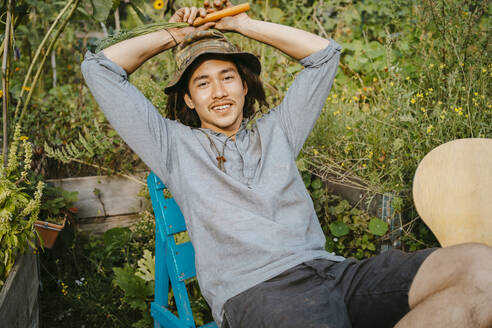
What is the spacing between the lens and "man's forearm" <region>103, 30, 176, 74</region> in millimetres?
1984

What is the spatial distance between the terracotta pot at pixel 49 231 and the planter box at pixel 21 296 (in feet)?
1.29

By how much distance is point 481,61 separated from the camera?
8.72 ft

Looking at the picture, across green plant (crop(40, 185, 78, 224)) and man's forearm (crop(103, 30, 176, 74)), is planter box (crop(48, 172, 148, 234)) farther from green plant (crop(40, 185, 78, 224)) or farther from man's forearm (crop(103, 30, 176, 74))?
man's forearm (crop(103, 30, 176, 74))

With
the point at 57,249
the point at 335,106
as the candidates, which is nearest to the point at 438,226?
the point at 335,106

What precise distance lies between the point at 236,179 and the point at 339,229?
3.17 ft

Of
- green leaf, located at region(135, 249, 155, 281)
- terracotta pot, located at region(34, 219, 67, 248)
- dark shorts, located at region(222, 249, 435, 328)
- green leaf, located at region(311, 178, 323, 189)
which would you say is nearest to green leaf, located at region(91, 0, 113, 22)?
terracotta pot, located at region(34, 219, 67, 248)

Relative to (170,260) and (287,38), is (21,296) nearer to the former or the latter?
(170,260)

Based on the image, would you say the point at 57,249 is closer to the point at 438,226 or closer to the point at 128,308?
the point at 128,308

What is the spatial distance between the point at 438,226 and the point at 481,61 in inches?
51.7

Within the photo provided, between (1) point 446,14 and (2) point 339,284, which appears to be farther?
(1) point 446,14

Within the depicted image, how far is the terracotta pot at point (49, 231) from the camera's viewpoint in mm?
2616

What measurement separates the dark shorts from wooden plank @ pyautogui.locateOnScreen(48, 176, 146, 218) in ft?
5.49

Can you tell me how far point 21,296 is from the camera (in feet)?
6.39

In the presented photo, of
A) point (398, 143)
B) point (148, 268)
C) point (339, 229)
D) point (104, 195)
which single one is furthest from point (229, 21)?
point (104, 195)
